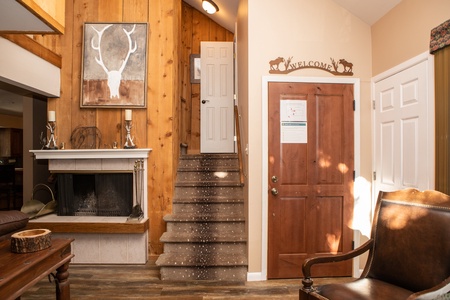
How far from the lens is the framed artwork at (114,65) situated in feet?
12.3

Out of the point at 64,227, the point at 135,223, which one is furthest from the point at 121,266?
the point at 64,227

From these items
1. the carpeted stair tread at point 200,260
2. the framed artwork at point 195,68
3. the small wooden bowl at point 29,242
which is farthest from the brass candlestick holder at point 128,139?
the framed artwork at point 195,68

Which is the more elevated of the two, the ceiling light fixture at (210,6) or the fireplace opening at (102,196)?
Result: the ceiling light fixture at (210,6)

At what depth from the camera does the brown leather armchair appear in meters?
1.62

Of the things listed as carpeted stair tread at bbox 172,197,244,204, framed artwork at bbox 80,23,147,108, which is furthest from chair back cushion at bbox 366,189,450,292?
framed artwork at bbox 80,23,147,108

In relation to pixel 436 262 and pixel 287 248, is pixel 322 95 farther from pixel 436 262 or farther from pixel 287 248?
pixel 436 262

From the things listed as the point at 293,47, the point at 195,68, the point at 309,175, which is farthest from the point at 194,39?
the point at 309,175

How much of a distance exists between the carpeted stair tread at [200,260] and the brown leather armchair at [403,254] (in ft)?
4.39

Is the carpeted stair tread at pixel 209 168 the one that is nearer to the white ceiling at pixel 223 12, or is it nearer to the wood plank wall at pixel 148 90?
the wood plank wall at pixel 148 90

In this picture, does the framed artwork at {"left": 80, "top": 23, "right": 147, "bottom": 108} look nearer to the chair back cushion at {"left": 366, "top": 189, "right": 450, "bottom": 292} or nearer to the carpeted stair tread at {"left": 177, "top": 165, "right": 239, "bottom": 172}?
the carpeted stair tread at {"left": 177, "top": 165, "right": 239, "bottom": 172}

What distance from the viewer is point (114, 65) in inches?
149

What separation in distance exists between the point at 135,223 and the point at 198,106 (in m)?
2.85

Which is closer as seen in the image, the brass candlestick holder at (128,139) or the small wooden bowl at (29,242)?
the small wooden bowl at (29,242)

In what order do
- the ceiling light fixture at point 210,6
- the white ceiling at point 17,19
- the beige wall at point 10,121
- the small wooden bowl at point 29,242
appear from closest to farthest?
the small wooden bowl at point 29,242 < the white ceiling at point 17,19 < the ceiling light fixture at point 210,6 < the beige wall at point 10,121
